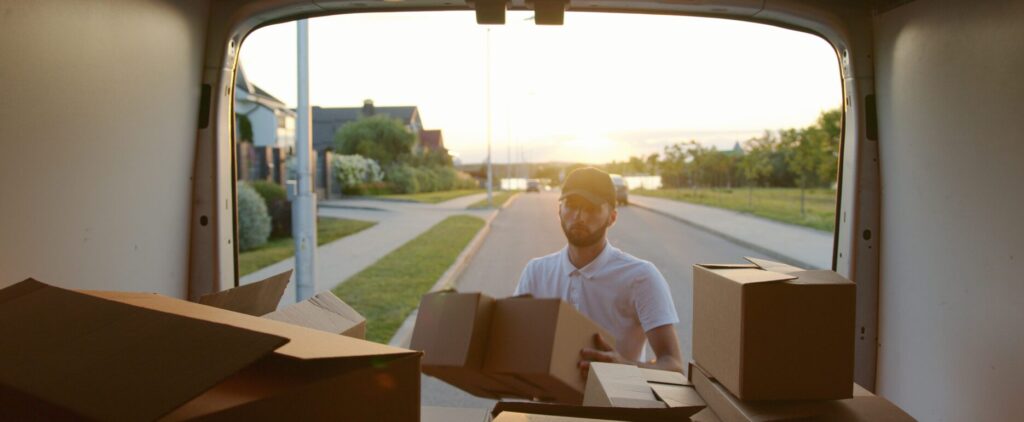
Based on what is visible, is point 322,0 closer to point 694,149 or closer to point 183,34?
point 183,34

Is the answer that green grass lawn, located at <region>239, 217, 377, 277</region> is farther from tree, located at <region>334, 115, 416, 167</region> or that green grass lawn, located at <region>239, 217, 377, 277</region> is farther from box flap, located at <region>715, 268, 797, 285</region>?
tree, located at <region>334, 115, 416, 167</region>

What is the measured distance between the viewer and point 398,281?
11.5 metres

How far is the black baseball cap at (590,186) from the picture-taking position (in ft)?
12.1

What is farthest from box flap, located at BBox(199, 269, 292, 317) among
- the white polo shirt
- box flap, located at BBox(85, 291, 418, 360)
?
the white polo shirt

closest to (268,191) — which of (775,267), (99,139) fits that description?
Answer: (99,139)

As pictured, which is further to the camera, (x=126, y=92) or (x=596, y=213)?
(x=596, y=213)

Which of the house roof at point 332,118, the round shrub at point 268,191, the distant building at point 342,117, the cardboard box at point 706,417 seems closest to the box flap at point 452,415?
the cardboard box at point 706,417

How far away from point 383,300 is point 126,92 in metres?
7.15

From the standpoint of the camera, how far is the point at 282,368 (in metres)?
1.44

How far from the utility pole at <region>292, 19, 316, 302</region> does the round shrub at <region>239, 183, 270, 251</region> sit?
7855 mm

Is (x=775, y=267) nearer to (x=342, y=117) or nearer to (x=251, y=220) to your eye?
(x=251, y=220)

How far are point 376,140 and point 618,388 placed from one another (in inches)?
1786

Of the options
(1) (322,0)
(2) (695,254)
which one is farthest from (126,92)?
(2) (695,254)

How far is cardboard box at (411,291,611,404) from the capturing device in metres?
2.46
